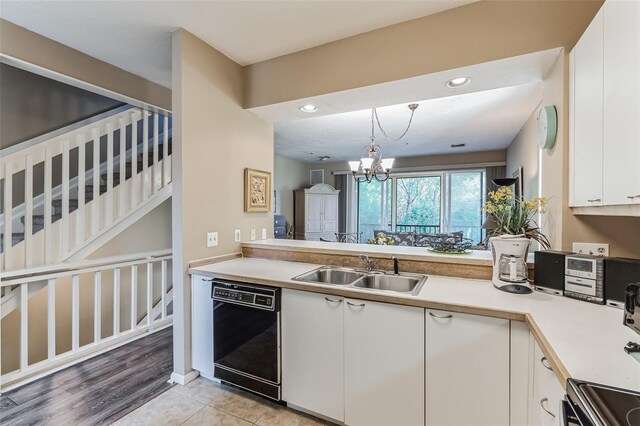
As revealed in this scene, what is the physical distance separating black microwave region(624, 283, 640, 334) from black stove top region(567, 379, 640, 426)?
483mm

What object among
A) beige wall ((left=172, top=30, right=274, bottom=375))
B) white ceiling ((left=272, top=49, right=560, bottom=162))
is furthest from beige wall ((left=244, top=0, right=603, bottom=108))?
beige wall ((left=172, top=30, right=274, bottom=375))

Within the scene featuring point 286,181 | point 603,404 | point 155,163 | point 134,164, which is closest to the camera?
point 603,404

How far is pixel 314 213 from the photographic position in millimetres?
7109

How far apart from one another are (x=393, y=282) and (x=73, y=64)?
3.18m

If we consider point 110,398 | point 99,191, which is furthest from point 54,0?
point 110,398

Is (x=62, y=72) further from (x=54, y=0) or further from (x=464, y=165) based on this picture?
(x=464, y=165)

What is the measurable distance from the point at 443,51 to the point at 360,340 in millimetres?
1958

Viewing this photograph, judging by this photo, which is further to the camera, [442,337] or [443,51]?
[443,51]

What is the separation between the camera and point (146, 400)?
198 centimetres

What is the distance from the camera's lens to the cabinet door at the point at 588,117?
52.2 inches

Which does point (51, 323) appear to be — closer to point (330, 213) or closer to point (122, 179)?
point (122, 179)

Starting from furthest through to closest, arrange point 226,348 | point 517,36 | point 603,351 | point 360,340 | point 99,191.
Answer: point 99,191, point 226,348, point 517,36, point 360,340, point 603,351

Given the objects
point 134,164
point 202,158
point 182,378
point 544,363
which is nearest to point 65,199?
point 134,164

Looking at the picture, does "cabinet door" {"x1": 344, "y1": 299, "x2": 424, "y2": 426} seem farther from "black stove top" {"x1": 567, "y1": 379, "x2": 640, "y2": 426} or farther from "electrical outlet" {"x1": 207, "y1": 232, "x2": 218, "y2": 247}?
"electrical outlet" {"x1": 207, "y1": 232, "x2": 218, "y2": 247}
